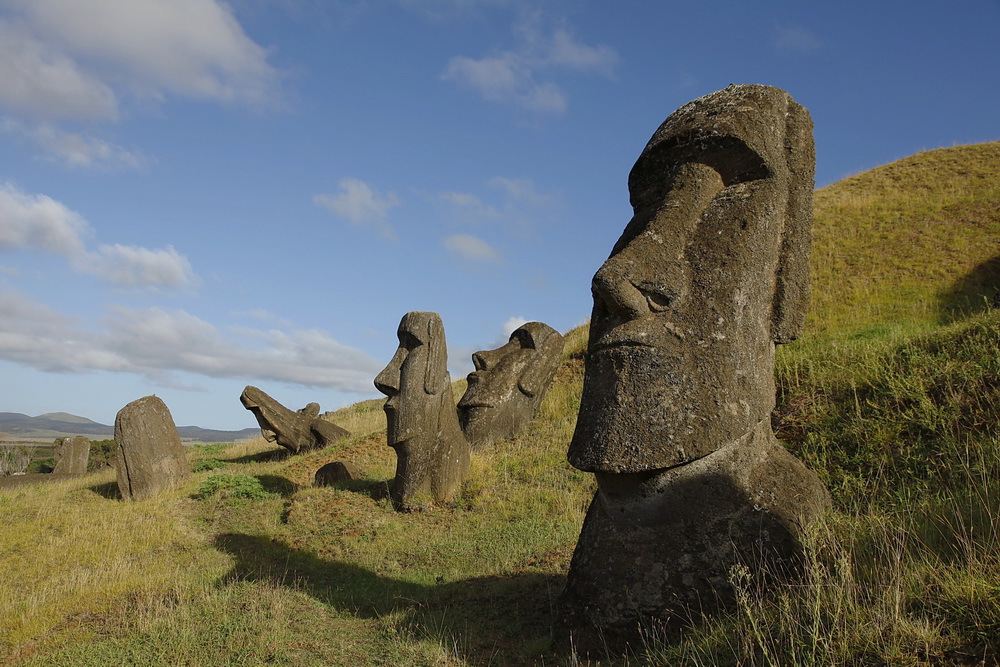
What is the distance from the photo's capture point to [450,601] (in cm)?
609

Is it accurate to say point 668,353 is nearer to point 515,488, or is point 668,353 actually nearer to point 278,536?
point 515,488

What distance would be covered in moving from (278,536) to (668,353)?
7.38m

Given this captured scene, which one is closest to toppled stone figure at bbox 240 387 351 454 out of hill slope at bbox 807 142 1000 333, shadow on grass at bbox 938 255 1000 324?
A: hill slope at bbox 807 142 1000 333

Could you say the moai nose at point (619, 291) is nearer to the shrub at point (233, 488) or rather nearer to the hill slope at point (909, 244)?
the shrub at point (233, 488)

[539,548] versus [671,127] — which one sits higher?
[671,127]

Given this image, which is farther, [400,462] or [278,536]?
[400,462]

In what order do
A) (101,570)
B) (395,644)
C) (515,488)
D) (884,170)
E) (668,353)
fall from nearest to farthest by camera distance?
(668,353), (395,644), (101,570), (515,488), (884,170)

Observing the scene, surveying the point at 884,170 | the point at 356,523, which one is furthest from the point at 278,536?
the point at 884,170

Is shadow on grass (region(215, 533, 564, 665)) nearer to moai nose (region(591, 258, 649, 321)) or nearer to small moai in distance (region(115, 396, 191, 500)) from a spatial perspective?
moai nose (region(591, 258, 649, 321))

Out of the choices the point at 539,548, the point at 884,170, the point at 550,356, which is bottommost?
the point at 539,548

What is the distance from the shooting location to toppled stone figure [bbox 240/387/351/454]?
17984 millimetres

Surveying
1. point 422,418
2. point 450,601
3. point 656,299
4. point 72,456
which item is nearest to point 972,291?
point 422,418

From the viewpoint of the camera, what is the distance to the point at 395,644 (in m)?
5.00

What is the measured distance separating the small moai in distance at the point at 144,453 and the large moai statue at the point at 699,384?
1203 cm
